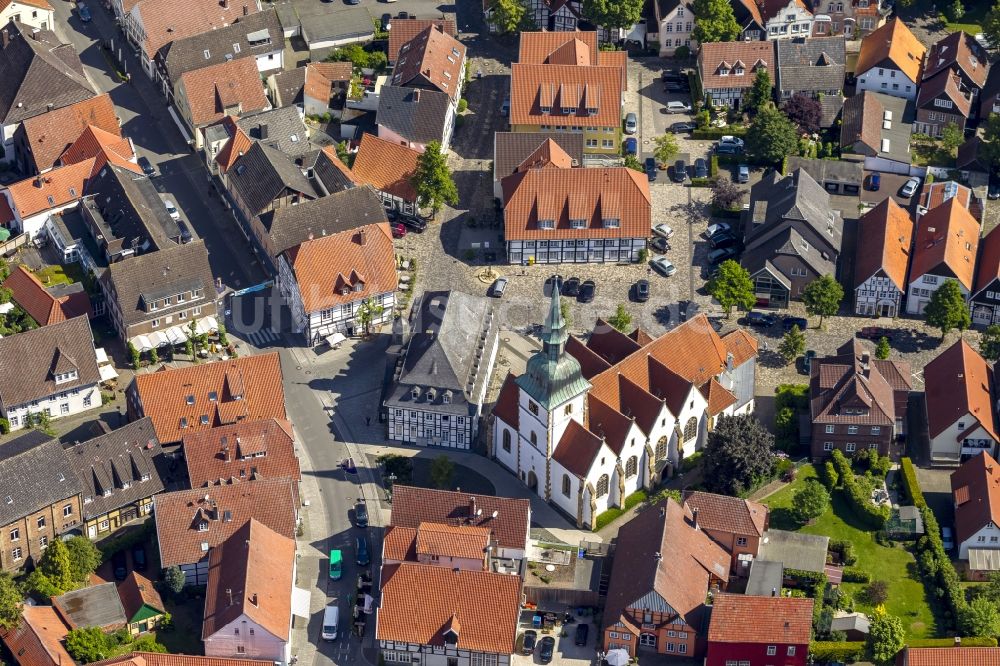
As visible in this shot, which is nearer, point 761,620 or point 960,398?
point 761,620

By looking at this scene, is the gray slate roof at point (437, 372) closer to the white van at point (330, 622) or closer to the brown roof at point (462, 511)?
the brown roof at point (462, 511)

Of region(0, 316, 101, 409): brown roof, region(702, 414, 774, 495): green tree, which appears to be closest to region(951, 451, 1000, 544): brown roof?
region(702, 414, 774, 495): green tree

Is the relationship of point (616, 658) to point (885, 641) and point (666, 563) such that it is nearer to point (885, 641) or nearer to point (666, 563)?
point (666, 563)

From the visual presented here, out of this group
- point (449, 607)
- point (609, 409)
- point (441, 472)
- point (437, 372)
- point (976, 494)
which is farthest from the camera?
point (437, 372)

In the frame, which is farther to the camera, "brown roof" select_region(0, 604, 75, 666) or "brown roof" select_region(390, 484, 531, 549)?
"brown roof" select_region(390, 484, 531, 549)

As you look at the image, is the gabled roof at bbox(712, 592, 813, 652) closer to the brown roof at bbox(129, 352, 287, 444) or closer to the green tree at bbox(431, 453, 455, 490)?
the green tree at bbox(431, 453, 455, 490)

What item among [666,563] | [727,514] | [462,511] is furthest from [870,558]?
[462,511]

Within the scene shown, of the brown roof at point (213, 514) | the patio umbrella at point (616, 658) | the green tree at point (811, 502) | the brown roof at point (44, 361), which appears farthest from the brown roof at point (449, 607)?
the brown roof at point (44, 361)

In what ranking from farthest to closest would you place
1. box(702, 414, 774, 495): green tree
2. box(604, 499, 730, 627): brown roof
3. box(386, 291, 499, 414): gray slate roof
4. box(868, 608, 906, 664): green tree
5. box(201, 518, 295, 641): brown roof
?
box(386, 291, 499, 414): gray slate roof
box(702, 414, 774, 495): green tree
box(604, 499, 730, 627): brown roof
box(868, 608, 906, 664): green tree
box(201, 518, 295, 641): brown roof
